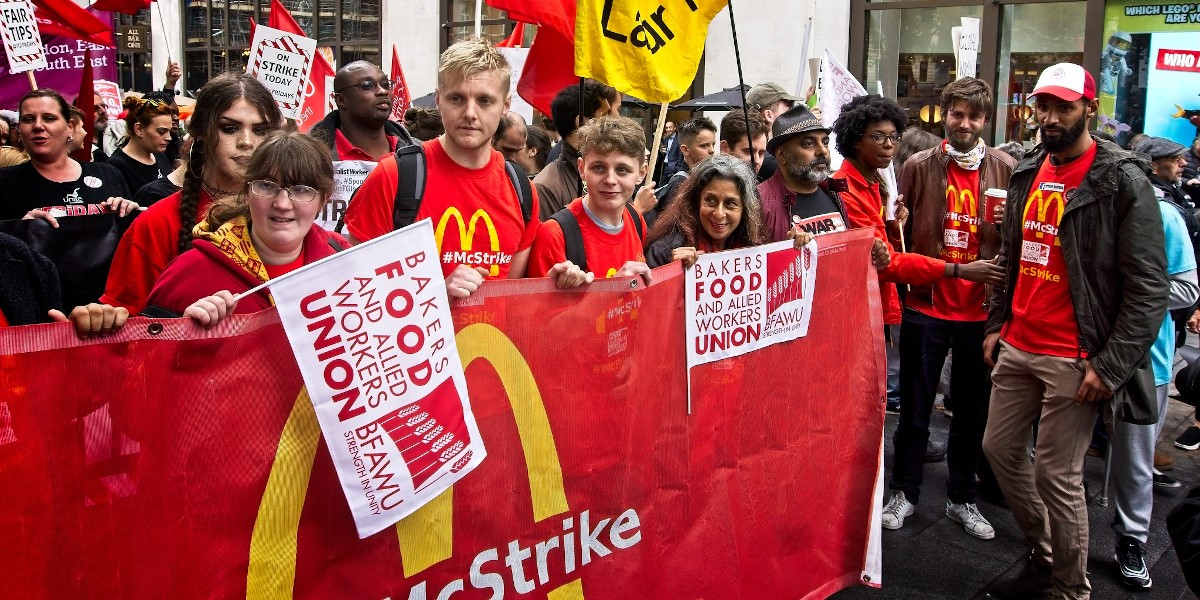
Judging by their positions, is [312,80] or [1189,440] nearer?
[1189,440]

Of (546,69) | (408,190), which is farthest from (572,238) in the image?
(546,69)

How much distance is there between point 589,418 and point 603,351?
0.67 ft

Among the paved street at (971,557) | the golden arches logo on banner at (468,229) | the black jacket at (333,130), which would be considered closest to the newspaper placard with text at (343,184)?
the black jacket at (333,130)

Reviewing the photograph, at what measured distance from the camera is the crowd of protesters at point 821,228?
2947 millimetres

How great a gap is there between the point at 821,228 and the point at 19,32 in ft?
21.3

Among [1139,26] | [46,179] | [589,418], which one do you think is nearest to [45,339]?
[589,418]

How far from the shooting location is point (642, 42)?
447 centimetres

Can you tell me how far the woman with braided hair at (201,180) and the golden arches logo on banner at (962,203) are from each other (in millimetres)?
3344

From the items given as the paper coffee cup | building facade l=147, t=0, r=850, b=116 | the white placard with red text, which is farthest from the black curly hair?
the white placard with red text

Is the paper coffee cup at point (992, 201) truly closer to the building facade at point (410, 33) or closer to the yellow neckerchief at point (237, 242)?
the yellow neckerchief at point (237, 242)

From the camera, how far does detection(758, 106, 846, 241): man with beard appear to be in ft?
15.4

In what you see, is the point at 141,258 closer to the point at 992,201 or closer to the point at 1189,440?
the point at 992,201

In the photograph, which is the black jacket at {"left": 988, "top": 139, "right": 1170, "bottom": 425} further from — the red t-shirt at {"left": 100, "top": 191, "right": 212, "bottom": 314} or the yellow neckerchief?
the red t-shirt at {"left": 100, "top": 191, "right": 212, "bottom": 314}

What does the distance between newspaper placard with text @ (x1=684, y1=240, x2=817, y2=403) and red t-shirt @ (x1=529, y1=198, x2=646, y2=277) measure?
0.36m
